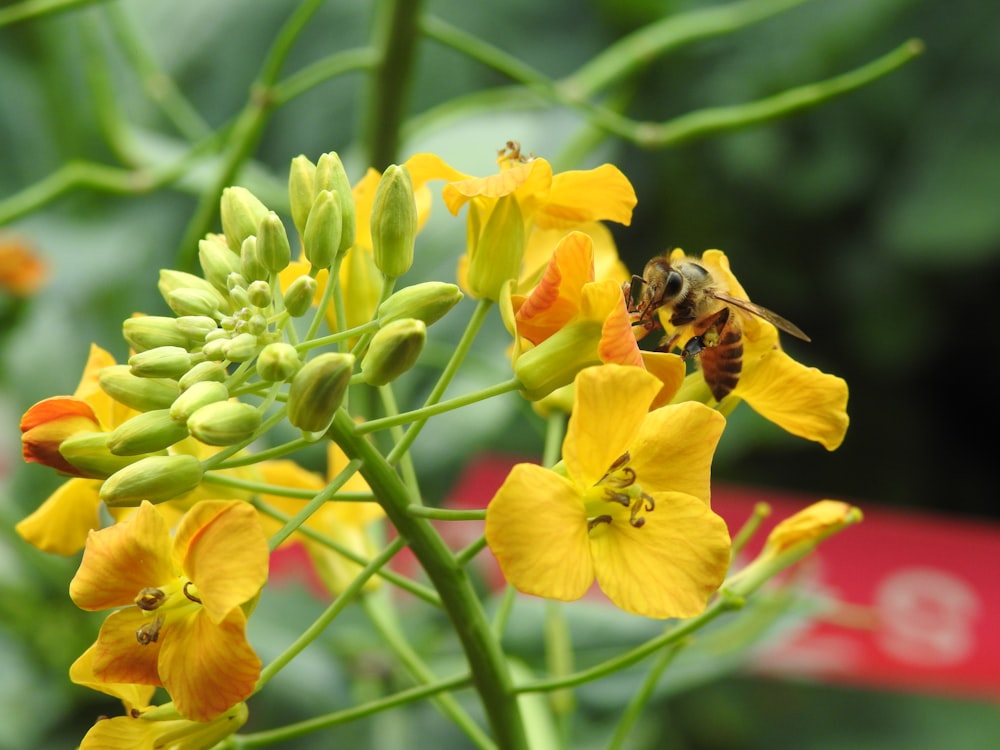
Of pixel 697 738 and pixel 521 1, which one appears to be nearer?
pixel 697 738

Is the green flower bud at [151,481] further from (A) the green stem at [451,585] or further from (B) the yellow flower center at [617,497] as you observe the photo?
(B) the yellow flower center at [617,497]

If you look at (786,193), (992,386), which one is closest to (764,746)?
(992,386)

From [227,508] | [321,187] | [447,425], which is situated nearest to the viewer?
[227,508]

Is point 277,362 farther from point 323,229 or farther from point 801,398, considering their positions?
point 801,398

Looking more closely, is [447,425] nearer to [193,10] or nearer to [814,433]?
[814,433]

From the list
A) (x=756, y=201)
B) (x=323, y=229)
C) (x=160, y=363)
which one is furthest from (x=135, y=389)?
(x=756, y=201)

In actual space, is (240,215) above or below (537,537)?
above

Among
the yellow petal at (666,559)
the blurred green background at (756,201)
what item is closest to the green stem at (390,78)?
the blurred green background at (756,201)
